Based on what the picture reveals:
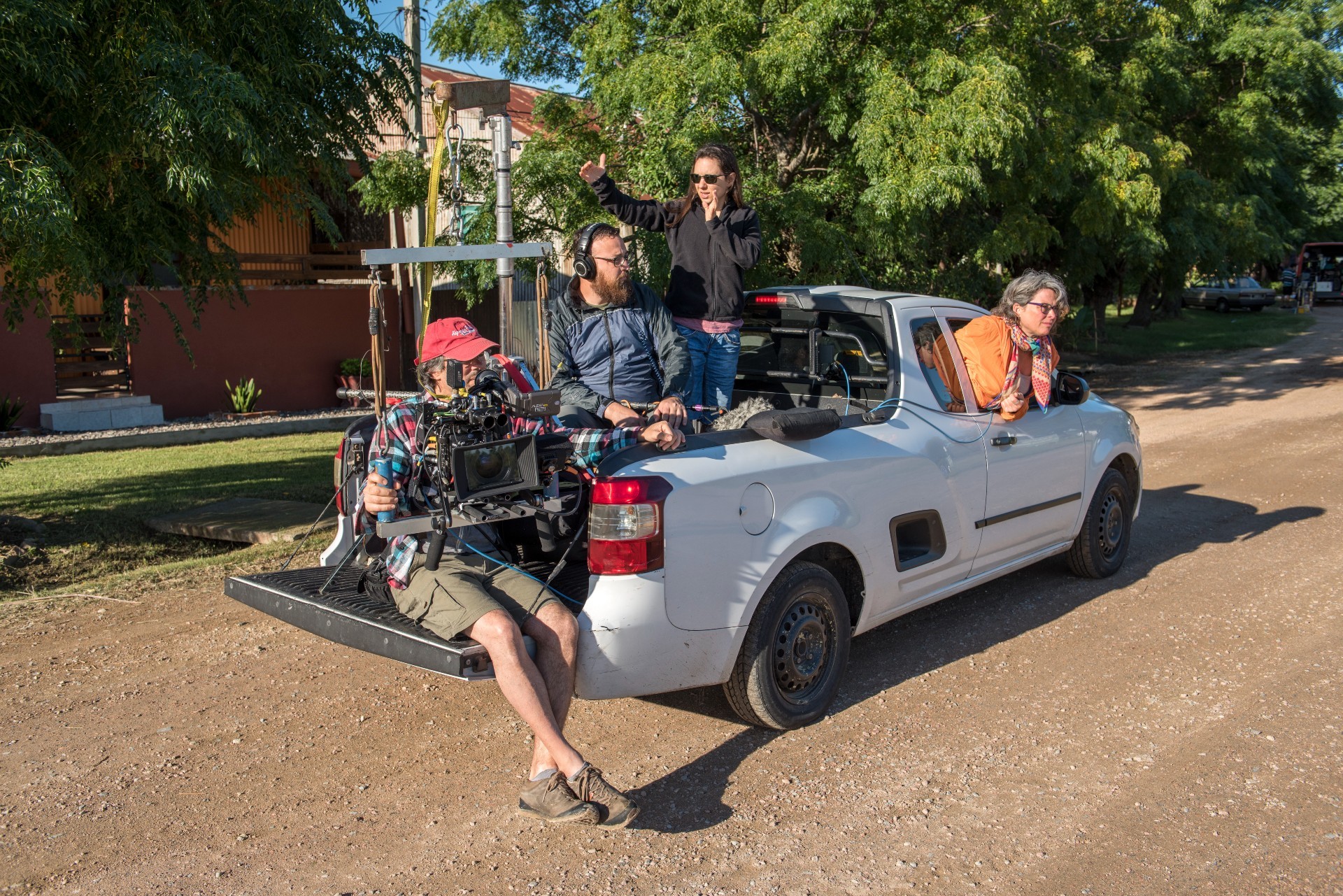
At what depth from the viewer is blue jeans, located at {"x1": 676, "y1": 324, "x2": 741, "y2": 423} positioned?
5742 millimetres

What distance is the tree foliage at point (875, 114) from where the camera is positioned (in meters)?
10.6

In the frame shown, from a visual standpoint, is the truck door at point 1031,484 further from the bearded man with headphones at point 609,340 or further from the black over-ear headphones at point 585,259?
the black over-ear headphones at point 585,259

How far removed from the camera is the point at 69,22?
6.06m

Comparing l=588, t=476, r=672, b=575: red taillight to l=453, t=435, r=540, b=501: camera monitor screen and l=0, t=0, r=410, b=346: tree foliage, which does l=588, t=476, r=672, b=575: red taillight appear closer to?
l=453, t=435, r=540, b=501: camera monitor screen

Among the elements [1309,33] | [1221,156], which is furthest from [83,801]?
[1309,33]

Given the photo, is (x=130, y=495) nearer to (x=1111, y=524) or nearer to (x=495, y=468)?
(x=495, y=468)

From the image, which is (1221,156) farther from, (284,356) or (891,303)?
(891,303)

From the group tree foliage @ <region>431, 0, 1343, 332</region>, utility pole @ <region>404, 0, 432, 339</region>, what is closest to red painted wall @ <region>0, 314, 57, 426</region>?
utility pole @ <region>404, 0, 432, 339</region>

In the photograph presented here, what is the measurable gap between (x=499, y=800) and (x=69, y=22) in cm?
491

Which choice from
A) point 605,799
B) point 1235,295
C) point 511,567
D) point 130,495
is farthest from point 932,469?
point 1235,295

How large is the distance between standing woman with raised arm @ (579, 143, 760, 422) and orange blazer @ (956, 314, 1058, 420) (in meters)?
1.18

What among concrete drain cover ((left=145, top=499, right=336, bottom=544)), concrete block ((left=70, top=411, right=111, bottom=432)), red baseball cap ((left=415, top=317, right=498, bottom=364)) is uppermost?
red baseball cap ((left=415, top=317, right=498, bottom=364))

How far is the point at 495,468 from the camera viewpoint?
12.8 feet

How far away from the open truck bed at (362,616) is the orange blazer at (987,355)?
2299 mm
